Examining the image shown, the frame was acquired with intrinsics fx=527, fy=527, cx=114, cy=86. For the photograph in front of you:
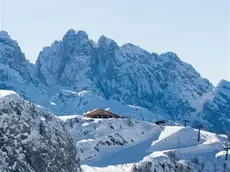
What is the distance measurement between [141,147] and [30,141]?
83.2 m

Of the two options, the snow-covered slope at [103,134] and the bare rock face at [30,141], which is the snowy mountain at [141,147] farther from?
the bare rock face at [30,141]

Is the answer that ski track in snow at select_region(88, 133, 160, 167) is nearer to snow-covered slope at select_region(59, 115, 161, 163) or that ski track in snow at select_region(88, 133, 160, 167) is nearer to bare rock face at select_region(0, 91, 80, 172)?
snow-covered slope at select_region(59, 115, 161, 163)

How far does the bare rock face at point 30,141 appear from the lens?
6362cm

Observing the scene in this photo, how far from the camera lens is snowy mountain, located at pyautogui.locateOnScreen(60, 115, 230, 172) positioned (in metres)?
124

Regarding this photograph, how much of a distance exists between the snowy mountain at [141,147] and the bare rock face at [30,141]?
43.2m

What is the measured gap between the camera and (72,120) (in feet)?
500

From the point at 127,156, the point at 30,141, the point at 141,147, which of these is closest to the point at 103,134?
the point at 141,147

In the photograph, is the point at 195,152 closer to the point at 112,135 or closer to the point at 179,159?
the point at 179,159

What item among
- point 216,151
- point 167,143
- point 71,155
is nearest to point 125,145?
point 167,143

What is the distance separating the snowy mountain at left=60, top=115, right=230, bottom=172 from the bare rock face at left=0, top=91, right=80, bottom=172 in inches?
1699

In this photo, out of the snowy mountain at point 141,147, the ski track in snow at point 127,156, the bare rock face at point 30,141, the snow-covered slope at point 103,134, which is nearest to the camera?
the bare rock face at point 30,141

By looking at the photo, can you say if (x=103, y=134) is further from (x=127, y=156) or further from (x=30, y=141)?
(x=30, y=141)

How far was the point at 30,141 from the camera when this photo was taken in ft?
217

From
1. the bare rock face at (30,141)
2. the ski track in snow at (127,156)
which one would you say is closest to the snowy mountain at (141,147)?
the ski track in snow at (127,156)
